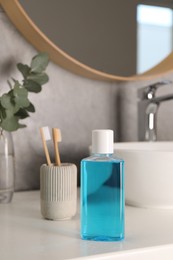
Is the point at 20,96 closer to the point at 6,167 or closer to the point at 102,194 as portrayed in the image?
the point at 6,167

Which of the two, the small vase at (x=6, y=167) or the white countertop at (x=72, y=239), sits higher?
the small vase at (x=6, y=167)

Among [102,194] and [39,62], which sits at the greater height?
[39,62]

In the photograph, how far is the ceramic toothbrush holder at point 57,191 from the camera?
0.71 meters

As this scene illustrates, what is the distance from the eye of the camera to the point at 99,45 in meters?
1.08

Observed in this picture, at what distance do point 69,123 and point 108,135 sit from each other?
0.44 meters

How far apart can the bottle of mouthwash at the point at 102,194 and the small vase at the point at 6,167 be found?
29cm

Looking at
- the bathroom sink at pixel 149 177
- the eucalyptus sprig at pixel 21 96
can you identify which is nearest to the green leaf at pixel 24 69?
the eucalyptus sprig at pixel 21 96

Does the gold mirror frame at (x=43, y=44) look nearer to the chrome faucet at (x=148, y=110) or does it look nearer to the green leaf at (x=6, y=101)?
the chrome faucet at (x=148, y=110)

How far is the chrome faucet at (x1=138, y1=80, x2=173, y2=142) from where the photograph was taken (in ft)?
3.43

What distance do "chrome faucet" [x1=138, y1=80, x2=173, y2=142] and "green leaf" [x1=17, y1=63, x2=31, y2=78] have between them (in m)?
0.30

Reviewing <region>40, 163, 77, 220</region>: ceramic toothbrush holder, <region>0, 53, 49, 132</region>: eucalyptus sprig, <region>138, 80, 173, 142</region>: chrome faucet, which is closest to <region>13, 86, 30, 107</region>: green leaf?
<region>0, 53, 49, 132</region>: eucalyptus sprig

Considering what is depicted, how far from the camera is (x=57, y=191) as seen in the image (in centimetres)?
71

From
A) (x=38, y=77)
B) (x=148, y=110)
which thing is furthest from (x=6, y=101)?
(x=148, y=110)

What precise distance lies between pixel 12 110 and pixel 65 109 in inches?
9.8
